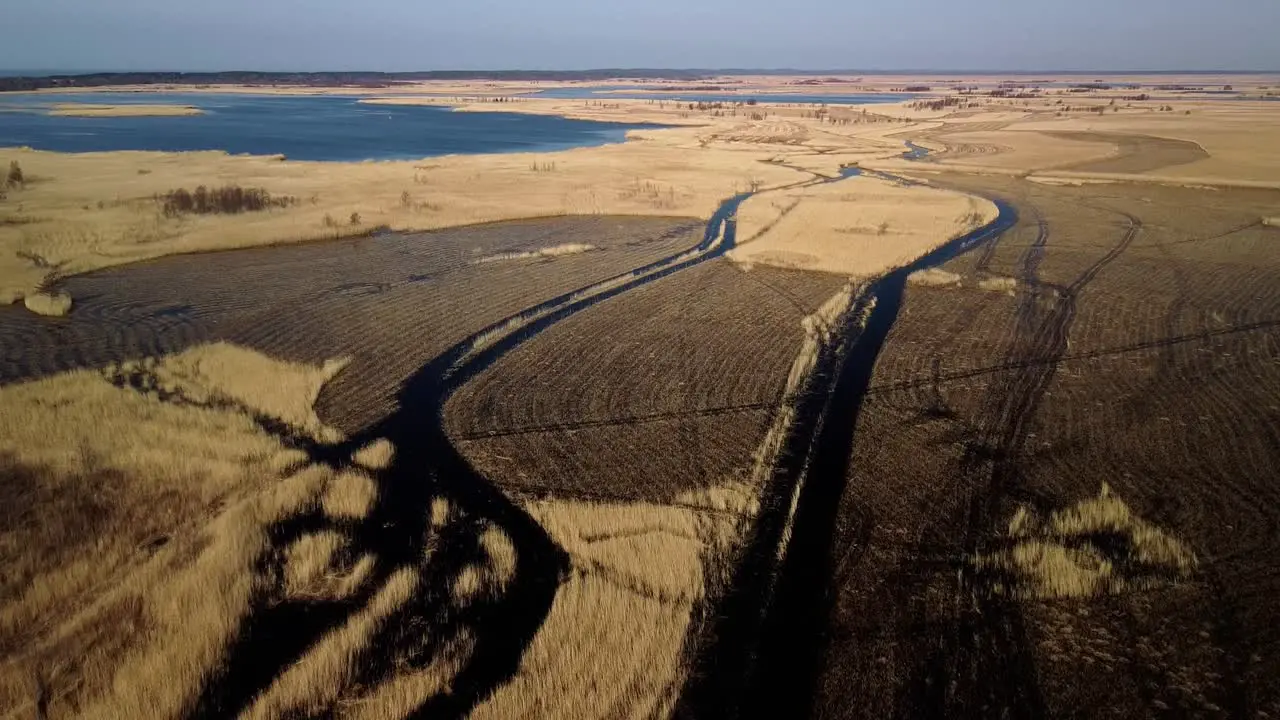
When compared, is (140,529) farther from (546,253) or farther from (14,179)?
(14,179)

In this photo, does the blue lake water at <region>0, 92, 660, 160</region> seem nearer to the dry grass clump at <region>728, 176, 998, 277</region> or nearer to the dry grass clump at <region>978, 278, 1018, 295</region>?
the dry grass clump at <region>728, 176, 998, 277</region>

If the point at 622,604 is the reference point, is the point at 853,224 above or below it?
above

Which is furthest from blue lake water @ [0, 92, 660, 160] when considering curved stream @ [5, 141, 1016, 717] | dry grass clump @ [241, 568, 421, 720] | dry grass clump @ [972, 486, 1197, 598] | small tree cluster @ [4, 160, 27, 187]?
dry grass clump @ [972, 486, 1197, 598]

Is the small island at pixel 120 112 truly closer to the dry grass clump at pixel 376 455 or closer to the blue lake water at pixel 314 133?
the blue lake water at pixel 314 133

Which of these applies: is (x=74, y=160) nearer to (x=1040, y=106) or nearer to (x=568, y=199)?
(x=568, y=199)

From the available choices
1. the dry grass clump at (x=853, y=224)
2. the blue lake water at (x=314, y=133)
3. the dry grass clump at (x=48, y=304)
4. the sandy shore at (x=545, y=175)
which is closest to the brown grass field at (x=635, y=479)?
the dry grass clump at (x=48, y=304)

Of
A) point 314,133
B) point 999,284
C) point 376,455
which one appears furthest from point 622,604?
point 314,133
